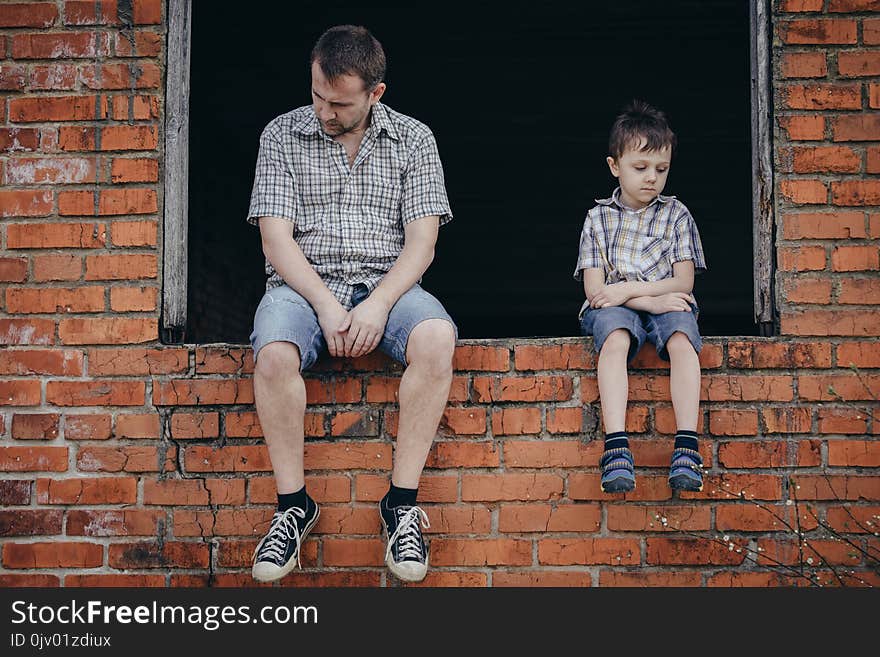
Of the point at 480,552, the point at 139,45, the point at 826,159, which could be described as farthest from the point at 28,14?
the point at 826,159

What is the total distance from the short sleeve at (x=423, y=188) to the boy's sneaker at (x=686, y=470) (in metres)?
1.01

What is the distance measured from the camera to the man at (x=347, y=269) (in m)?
2.86

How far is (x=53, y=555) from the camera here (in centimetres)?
317

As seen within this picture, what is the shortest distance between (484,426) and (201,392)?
921 millimetres

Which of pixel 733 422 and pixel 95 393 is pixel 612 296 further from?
pixel 95 393

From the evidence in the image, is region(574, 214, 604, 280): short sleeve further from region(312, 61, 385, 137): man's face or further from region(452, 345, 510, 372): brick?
region(312, 61, 385, 137): man's face

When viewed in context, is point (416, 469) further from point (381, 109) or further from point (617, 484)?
point (381, 109)

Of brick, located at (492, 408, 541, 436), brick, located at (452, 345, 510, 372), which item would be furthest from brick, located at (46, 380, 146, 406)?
brick, located at (492, 408, 541, 436)

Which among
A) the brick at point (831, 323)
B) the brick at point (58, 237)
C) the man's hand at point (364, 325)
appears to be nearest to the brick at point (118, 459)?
the brick at point (58, 237)

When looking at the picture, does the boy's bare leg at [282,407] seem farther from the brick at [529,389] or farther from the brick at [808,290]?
the brick at [808,290]

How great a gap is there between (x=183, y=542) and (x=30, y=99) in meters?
1.55

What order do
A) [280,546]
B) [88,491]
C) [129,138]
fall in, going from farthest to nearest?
[129,138] → [88,491] → [280,546]

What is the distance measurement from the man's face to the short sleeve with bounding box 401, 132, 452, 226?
219 millimetres

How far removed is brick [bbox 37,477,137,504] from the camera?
3.18 meters
